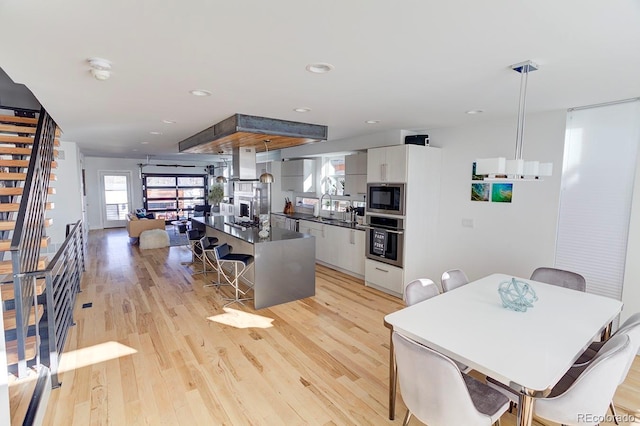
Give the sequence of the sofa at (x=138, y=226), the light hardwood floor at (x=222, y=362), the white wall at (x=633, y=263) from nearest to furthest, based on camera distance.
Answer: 1. the light hardwood floor at (x=222, y=362)
2. the white wall at (x=633, y=263)
3. the sofa at (x=138, y=226)

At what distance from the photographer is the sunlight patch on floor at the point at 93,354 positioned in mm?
2832

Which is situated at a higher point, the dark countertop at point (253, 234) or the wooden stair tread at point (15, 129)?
the wooden stair tread at point (15, 129)

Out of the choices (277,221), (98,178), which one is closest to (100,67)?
(277,221)

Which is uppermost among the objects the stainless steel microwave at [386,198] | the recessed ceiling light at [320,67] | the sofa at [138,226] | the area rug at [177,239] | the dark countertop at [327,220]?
the recessed ceiling light at [320,67]

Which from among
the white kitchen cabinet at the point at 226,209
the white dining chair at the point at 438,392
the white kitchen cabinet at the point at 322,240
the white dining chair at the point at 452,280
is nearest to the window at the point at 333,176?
the white kitchen cabinet at the point at 322,240

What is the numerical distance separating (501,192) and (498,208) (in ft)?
0.69

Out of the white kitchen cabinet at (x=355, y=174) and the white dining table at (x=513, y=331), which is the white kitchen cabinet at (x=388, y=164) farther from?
the white dining table at (x=513, y=331)

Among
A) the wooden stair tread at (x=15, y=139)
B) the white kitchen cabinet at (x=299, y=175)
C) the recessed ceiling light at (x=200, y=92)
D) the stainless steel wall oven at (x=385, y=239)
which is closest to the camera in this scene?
the recessed ceiling light at (x=200, y=92)

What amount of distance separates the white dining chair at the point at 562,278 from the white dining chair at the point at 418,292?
1.27m

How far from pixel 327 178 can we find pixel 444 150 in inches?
107

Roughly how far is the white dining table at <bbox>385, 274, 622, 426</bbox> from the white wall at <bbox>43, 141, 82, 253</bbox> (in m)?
6.25

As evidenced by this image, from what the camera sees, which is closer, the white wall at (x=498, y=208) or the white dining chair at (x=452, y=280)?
the white dining chair at (x=452, y=280)

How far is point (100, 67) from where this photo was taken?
83.9 inches

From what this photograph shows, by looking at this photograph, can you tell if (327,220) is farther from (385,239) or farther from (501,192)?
(501,192)
